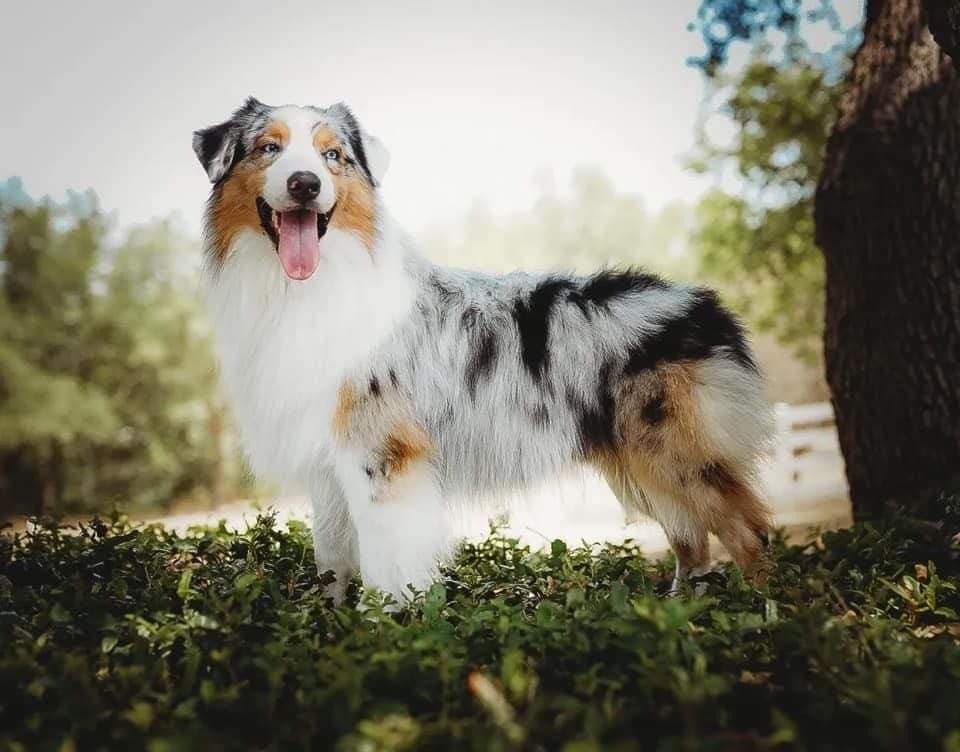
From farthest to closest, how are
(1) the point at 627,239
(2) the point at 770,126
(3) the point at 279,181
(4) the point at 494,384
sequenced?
(1) the point at 627,239, (2) the point at 770,126, (4) the point at 494,384, (3) the point at 279,181

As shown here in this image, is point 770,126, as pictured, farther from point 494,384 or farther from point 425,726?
point 425,726

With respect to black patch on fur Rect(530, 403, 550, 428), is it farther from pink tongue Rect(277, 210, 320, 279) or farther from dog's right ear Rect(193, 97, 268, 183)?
dog's right ear Rect(193, 97, 268, 183)

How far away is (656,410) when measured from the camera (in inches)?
149

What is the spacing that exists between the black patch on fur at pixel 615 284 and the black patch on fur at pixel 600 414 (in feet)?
1.30

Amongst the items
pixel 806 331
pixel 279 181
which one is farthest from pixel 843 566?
pixel 806 331

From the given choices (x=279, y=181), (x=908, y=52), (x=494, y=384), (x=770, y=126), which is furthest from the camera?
(x=770, y=126)

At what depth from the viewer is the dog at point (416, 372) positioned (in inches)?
141

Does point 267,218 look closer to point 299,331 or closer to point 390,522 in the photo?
point 299,331

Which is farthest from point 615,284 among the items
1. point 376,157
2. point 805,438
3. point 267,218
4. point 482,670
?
point 805,438

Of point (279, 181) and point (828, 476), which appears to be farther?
point (828, 476)

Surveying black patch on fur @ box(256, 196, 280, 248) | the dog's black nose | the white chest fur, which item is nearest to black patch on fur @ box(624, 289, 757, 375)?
the white chest fur

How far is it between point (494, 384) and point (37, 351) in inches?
582

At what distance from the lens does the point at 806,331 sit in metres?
15.7

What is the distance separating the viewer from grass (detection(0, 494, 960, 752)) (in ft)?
6.54
